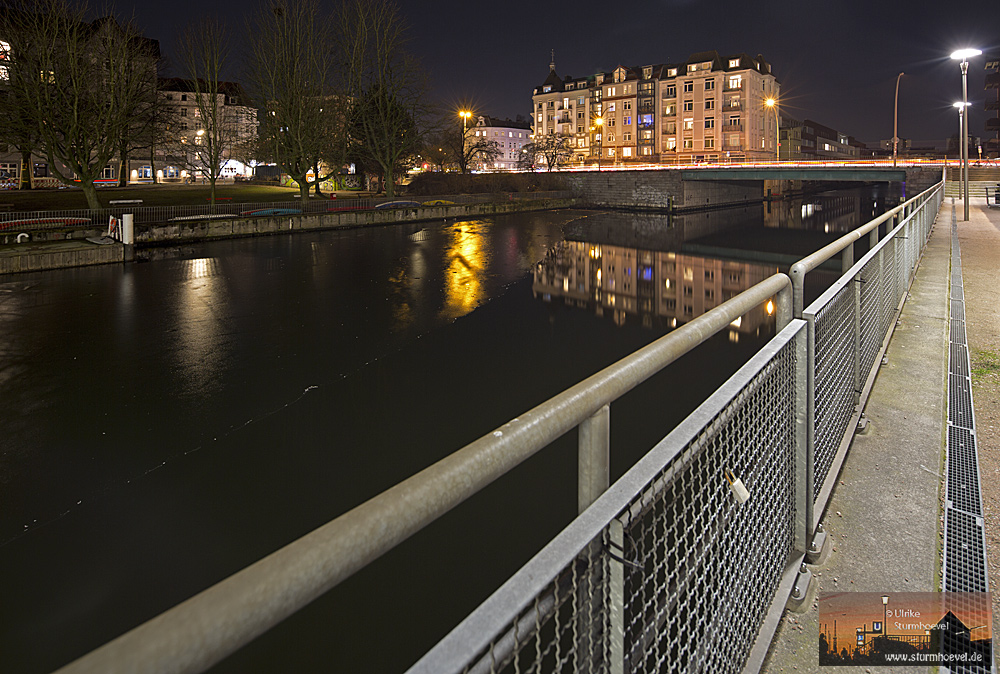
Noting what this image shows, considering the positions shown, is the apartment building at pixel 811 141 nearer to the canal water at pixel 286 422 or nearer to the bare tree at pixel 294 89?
the bare tree at pixel 294 89

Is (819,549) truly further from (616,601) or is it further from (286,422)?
(286,422)

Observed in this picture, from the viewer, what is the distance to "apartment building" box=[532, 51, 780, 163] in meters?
88.4

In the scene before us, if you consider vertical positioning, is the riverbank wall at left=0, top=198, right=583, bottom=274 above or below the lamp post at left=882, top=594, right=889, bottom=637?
above

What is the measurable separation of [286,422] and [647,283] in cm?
1577

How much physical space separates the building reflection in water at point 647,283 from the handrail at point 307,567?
1278 centimetres

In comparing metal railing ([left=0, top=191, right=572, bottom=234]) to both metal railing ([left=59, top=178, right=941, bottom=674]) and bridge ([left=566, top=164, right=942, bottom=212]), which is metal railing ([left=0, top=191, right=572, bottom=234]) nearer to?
bridge ([left=566, top=164, right=942, bottom=212])

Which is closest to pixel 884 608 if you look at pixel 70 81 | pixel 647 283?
pixel 647 283

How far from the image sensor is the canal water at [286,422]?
5.51 meters

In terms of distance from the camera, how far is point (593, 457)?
173cm

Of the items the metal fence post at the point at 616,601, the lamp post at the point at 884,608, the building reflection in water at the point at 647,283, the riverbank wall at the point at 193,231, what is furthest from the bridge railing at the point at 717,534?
the riverbank wall at the point at 193,231

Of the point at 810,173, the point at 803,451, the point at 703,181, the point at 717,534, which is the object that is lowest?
the point at 717,534

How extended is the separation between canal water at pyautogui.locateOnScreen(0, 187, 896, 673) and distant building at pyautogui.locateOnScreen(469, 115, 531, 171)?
129 metres

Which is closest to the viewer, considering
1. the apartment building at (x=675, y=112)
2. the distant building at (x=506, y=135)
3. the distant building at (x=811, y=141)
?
the apartment building at (x=675, y=112)

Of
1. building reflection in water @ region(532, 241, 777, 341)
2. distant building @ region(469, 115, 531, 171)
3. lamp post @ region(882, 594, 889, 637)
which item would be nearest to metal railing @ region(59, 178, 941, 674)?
lamp post @ region(882, 594, 889, 637)
